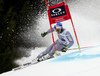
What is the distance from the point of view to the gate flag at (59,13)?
144 inches

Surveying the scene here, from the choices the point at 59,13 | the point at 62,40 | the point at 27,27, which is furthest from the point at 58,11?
the point at 27,27

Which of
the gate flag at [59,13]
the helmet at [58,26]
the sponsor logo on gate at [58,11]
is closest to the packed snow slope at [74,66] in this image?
the helmet at [58,26]

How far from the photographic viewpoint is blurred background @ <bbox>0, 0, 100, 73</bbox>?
7.00 meters

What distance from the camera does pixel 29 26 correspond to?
8.63 meters

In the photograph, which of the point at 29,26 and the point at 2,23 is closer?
the point at 2,23

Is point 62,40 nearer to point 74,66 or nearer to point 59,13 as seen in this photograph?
point 59,13

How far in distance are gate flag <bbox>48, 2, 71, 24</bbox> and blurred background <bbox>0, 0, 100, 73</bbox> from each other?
245cm

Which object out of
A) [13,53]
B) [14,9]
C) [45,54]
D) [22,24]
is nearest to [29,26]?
→ [22,24]

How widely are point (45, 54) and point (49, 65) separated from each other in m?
0.97

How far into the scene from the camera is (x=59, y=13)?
145 inches

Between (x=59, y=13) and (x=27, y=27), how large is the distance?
5.15 meters

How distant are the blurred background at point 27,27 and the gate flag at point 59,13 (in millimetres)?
2447

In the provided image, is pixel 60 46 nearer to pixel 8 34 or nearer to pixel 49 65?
pixel 49 65

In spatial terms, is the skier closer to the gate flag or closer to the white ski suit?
the white ski suit
